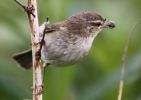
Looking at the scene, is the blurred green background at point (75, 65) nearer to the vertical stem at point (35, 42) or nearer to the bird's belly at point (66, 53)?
the bird's belly at point (66, 53)

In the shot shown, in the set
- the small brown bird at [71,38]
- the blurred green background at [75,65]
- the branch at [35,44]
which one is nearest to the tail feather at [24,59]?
the blurred green background at [75,65]

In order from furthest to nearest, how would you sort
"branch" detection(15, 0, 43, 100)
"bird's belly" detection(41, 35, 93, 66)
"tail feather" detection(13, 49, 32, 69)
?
"tail feather" detection(13, 49, 32, 69), "bird's belly" detection(41, 35, 93, 66), "branch" detection(15, 0, 43, 100)

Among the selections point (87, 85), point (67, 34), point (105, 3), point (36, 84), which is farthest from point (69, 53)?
point (105, 3)

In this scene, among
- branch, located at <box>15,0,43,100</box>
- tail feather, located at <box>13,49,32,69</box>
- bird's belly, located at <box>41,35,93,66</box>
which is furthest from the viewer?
tail feather, located at <box>13,49,32,69</box>

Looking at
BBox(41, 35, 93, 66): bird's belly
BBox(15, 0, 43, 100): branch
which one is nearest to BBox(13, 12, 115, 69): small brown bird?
BBox(41, 35, 93, 66): bird's belly

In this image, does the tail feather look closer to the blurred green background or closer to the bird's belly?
the blurred green background

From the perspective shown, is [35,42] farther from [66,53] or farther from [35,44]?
[66,53]

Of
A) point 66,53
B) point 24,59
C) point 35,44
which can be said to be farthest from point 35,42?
point 24,59

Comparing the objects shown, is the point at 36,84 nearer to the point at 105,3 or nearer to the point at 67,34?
the point at 67,34
